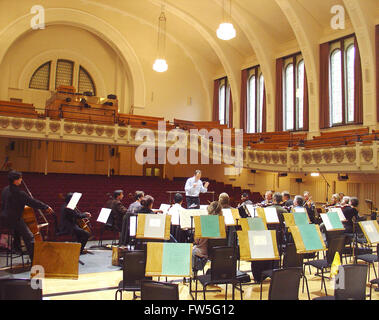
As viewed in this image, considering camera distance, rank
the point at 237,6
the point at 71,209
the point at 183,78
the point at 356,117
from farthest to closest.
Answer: the point at 183,78, the point at 237,6, the point at 356,117, the point at 71,209

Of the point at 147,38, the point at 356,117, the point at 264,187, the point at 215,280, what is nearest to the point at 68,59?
the point at 147,38

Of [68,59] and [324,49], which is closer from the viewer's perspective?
[324,49]

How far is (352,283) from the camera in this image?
3.33 metres

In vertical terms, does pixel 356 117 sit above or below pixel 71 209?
above

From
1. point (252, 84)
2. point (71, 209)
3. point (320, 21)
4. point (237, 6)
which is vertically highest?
point (237, 6)

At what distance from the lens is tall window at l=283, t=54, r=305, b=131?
56.6ft

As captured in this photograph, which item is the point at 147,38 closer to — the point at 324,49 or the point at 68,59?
the point at 68,59

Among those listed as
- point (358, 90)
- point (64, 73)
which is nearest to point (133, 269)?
point (358, 90)

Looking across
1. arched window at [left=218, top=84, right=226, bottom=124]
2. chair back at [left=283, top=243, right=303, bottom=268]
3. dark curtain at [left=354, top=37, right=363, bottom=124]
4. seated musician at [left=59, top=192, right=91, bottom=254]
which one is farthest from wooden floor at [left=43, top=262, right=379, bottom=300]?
arched window at [left=218, top=84, right=226, bottom=124]

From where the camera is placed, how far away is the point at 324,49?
15914 mm

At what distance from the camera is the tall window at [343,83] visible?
49.8 ft

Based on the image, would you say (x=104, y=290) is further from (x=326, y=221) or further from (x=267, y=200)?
(x=267, y=200)

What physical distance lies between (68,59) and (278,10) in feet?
37.3

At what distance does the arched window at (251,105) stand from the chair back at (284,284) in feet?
54.9
